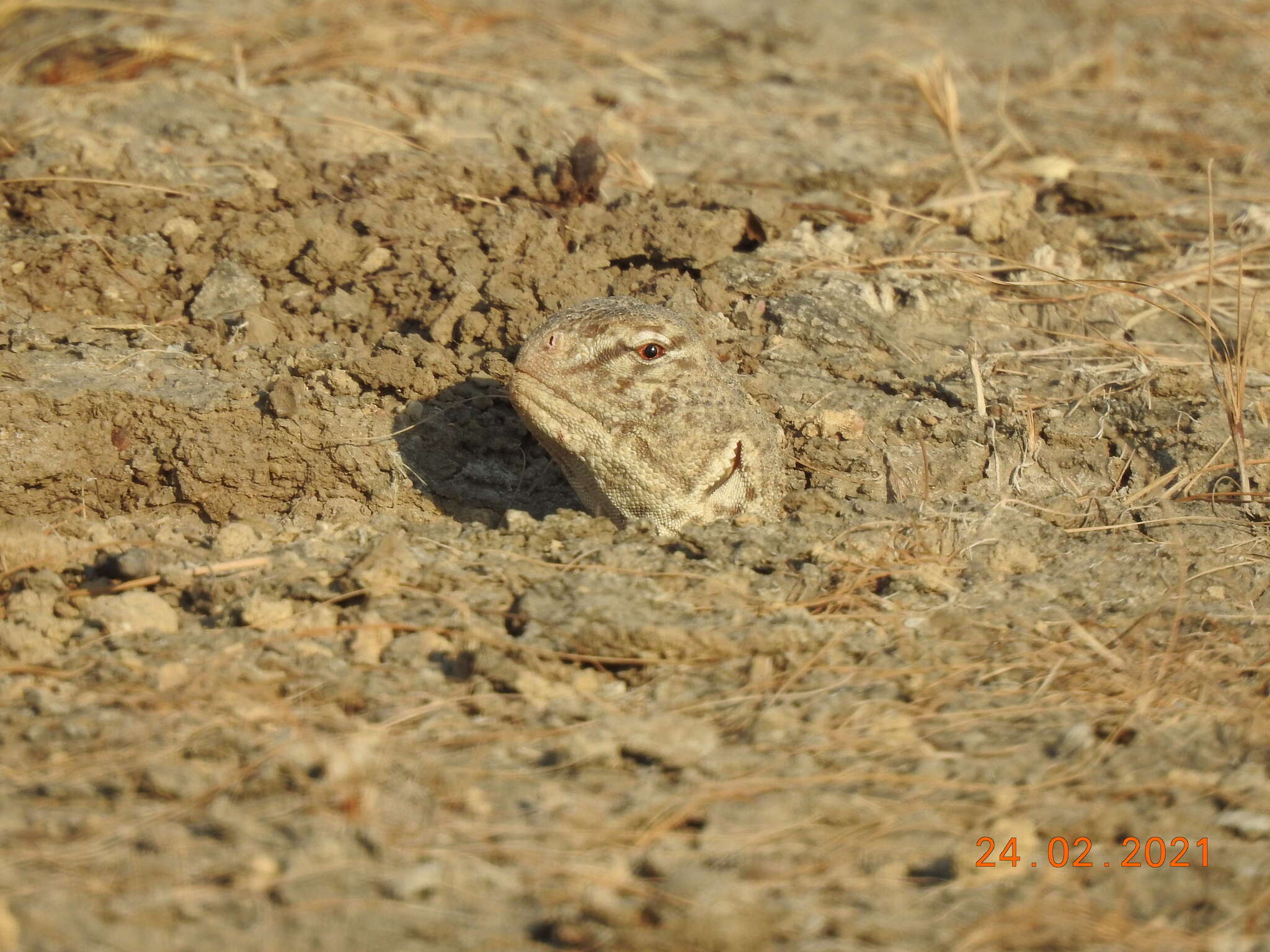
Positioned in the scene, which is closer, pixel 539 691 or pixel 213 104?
pixel 539 691

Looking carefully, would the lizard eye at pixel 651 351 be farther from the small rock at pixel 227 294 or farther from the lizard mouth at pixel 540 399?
the small rock at pixel 227 294

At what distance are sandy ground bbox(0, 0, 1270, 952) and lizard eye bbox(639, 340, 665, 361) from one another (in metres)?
0.58

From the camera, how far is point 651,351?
13.6 feet

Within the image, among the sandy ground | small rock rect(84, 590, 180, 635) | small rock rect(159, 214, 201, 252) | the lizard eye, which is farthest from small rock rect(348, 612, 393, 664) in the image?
small rock rect(159, 214, 201, 252)

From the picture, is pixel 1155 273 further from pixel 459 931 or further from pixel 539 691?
pixel 459 931

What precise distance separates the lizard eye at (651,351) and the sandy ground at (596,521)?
22.9 inches

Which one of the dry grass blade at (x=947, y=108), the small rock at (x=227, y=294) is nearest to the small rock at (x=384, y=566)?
the small rock at (x=227, y=294)

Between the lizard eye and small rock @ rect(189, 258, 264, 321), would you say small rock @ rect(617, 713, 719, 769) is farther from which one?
small rock @ rect(189, 258, 264, 321)

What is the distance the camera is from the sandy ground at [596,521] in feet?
8.87

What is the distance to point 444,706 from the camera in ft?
10.8

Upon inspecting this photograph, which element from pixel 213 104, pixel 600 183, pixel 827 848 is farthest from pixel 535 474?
pixel 213 104

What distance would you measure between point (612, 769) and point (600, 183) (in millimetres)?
3568
